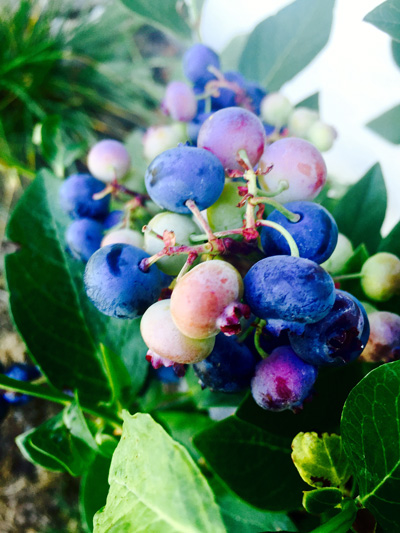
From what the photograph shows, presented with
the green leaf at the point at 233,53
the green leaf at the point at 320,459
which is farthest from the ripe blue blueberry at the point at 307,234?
the green leaf at the point at 233,53

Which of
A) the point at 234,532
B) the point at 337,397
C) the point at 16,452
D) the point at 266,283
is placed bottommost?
the point at 16,452

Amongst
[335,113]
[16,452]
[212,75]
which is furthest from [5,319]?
[335,113]

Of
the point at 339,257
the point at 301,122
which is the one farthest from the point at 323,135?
the point at 339,257

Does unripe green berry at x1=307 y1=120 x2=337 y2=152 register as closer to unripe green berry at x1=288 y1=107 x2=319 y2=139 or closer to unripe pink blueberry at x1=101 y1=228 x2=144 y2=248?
unripe green berry at x1=288 y1=107 x2=319 y2=139

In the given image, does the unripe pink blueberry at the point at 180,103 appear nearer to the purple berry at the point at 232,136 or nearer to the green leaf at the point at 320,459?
the purple berry at the point at 232,136

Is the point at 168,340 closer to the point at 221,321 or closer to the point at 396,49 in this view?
the point at 221,321

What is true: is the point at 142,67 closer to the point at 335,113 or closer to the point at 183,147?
the point at 335,113
